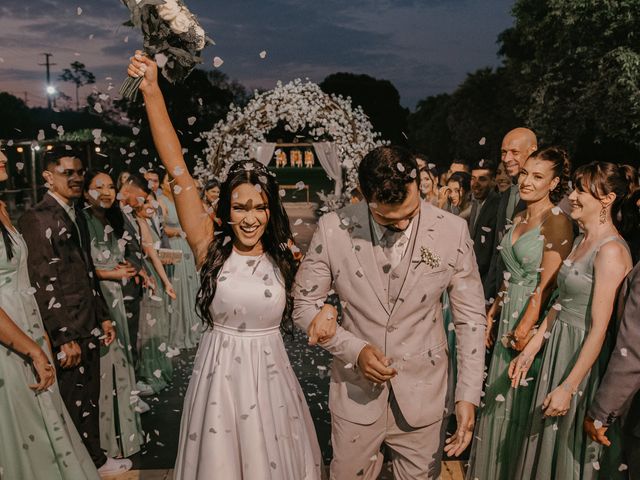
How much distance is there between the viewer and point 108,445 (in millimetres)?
4461

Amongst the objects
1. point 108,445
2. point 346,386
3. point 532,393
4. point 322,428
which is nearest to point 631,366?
point 532,393

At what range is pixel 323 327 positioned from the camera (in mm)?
2508

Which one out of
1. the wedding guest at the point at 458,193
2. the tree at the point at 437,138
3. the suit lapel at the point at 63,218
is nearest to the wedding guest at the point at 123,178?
the suit lapel at the point at 63,218

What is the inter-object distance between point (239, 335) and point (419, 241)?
960 mm

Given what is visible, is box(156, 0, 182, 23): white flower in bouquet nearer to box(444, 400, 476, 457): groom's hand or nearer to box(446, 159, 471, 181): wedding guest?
box(444, 400, 476, 457): groom's hand

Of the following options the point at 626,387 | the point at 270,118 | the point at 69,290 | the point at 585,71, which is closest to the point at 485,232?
the point at 626,387

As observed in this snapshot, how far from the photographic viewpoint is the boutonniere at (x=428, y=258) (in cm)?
262

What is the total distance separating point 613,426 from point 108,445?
134 inches

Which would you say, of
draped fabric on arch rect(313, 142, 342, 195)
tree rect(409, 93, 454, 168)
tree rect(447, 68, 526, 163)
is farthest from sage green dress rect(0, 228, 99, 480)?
tree rect(409, 93, 454, 168)

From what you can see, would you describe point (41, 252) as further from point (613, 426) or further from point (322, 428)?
point (613, 426)

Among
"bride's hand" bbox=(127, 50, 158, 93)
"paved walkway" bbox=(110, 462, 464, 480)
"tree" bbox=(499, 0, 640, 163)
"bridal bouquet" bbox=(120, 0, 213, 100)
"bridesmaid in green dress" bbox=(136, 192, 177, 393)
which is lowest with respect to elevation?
"paved walkway" bbox=(110, 462, 464, 480)

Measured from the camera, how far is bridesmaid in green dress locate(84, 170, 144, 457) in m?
4.50

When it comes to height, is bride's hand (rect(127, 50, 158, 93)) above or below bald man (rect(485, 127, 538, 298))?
above

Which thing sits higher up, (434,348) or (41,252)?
(41,252)
